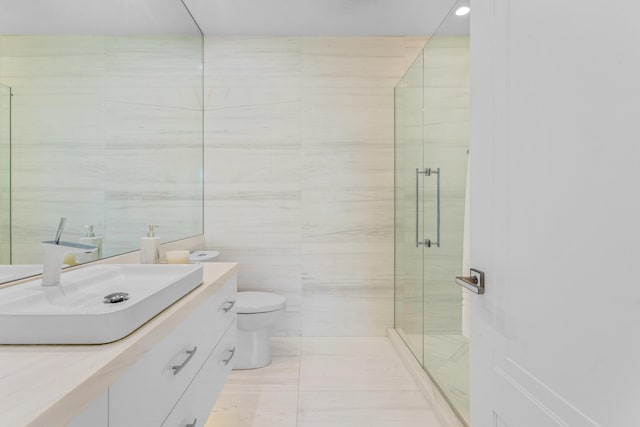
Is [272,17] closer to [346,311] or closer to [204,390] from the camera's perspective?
[346,311]

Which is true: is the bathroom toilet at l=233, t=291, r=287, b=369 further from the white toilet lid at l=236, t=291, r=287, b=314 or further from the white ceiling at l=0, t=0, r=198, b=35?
the white ceiling at l=0, t=0, r=198, b=35

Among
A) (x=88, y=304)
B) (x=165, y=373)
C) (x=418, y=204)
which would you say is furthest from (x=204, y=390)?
(x=418, y=204)

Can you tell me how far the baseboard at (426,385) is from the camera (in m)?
1.88

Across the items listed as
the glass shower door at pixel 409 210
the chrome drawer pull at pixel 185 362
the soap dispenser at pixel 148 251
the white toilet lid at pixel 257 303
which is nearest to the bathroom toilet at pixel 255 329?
the white toilet lid at pixel 257 303

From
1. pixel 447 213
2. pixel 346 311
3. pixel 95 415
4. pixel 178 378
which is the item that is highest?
pixel 447 213

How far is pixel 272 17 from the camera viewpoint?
9.23ft

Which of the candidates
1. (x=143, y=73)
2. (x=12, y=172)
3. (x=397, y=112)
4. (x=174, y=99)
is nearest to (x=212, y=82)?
(x=174, y=99)

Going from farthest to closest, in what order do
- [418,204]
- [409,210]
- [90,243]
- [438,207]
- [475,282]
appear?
1. [409,210]
2. [418,204]
3. [438,207]
4. [90,243]
5. [475,282]

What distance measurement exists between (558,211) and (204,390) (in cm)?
126

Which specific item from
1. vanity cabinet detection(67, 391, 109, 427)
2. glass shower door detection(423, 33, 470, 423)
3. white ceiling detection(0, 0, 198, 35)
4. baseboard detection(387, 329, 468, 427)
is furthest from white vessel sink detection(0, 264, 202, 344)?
baseboard detection(387, 329, 468, 427)

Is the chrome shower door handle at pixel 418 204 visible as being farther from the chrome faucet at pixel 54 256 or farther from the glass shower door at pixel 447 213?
the chrome faucet at pixel 54 256

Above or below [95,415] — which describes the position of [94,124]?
above

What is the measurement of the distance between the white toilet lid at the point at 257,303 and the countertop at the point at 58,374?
1542mm

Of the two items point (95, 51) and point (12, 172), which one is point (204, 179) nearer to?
point (95, 51)
